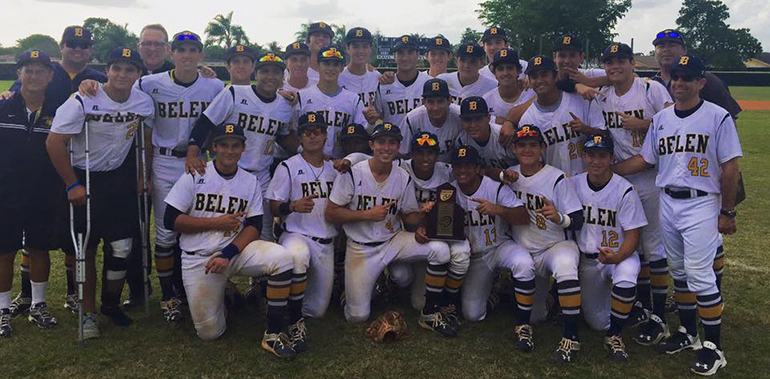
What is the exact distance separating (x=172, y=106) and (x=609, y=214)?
452cm

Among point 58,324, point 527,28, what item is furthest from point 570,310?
point 527,28

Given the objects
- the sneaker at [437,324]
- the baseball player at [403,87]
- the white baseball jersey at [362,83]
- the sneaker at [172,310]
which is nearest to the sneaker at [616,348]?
the sneaker at [437,324]

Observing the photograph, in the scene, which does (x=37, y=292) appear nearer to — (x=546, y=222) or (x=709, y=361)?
(x=546, y=222)

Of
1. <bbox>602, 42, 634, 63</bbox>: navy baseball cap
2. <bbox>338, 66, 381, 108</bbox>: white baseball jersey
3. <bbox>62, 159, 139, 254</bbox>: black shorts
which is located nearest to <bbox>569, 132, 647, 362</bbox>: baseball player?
<bbox>602, 42, 634, 63</bbox>: navy baseball cap

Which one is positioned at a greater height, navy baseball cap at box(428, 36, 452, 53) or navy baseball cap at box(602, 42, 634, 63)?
navy baseball cap at box(428, 36, 452, 53)

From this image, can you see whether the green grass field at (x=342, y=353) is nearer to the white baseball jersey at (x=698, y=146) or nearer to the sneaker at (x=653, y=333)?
the sneaker at (x=653, y=333)

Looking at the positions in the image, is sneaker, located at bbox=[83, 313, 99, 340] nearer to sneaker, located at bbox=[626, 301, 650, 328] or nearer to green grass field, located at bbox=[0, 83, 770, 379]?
green grass field, located at bbox=[0, 83, 770, 379]

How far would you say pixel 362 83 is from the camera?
23.9ft

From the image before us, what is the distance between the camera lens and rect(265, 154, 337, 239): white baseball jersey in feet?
18.8

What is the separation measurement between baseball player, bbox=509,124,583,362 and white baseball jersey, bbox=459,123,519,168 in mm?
357

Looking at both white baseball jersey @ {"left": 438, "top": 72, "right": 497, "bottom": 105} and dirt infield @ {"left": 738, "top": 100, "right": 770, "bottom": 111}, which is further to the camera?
dirt infield @ {"left": 738, "top": 100, "right": 770, "bottom": 111}

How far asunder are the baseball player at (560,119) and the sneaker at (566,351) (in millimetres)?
1768

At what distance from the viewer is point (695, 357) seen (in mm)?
4844

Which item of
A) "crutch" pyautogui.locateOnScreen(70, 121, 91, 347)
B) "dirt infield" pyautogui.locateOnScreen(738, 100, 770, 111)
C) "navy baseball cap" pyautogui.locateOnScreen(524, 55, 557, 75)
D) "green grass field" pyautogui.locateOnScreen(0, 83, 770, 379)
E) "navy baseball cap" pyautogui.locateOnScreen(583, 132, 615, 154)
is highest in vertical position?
"dirt infield" pyautogui.locateOnScreen(738, 100, 770, 111)
